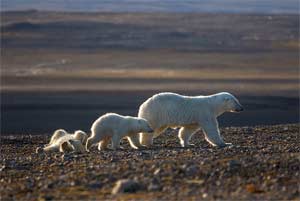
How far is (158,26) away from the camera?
7144 centimetres

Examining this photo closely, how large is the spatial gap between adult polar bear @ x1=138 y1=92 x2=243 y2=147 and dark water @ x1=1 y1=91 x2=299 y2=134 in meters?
9.21

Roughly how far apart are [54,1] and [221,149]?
108919 millimetres

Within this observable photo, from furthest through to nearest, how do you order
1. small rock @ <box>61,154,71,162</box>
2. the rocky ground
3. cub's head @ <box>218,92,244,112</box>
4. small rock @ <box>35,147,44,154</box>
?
1. cub's head @ <box>218,92,244,112</box>
2. small rock @ <box>35,147,44,154</box>
3. small rock @ <box>61,154,71,162</box>
4. the rocky ground

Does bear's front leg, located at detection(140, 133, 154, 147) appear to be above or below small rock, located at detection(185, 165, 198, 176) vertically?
below

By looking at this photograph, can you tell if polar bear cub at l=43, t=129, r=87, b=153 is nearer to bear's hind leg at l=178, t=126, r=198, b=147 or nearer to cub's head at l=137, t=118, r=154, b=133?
cub's head at l=137, t=118, r=154, b=133

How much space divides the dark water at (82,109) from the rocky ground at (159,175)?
38.6 feet

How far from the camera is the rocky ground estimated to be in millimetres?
10398

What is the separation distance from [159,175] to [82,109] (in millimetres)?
17866

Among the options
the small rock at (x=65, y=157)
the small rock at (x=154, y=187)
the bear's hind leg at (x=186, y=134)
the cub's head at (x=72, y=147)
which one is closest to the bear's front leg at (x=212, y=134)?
the bear's hind leg at (x=186, y=134)

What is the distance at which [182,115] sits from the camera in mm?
16469

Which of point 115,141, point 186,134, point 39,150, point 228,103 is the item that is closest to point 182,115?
point 186,134

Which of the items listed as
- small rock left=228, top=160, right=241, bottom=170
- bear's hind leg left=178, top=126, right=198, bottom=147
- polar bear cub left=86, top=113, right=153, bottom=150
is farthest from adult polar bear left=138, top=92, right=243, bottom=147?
small rock left=228, top=160, right=241, bottom=170

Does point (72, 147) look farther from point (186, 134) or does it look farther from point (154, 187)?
point (154, 187)

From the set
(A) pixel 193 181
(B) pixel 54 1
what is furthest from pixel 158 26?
(A) pixel 193 181
